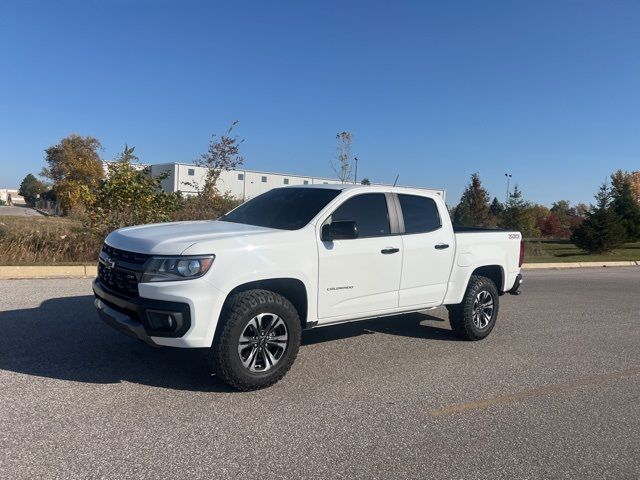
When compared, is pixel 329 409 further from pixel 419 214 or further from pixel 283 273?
pixel 419 214

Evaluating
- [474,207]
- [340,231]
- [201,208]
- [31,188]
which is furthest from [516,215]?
[31,188]

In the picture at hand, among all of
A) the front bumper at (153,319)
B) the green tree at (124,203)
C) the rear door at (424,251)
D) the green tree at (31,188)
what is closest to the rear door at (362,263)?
the rear door at (424,251)

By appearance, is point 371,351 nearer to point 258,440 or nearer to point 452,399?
point 452,399

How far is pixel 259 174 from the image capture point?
58875 mm

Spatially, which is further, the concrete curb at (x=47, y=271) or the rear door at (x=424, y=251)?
the concrete curb at (x=47, y=271)

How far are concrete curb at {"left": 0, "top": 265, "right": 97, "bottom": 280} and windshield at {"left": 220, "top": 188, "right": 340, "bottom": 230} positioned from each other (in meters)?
5.70

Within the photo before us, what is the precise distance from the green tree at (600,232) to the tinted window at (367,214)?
91.6ft

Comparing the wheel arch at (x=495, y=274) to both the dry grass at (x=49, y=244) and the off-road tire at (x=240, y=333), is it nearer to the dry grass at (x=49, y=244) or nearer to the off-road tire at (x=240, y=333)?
the off-road tire at (x=240, y=333)

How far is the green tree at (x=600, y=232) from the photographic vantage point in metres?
29.6

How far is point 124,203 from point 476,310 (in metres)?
9.46

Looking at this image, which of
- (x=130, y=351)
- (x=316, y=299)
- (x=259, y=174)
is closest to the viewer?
(x=316, y=299)

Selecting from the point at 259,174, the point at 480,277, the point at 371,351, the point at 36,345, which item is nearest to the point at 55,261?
the point at 36,345

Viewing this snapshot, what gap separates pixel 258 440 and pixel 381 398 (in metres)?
1.36

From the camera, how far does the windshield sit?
17.8 feet
